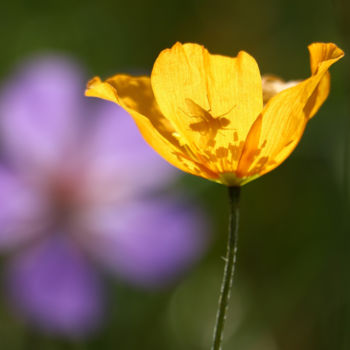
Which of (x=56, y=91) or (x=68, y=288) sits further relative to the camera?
(x=56, y=91)

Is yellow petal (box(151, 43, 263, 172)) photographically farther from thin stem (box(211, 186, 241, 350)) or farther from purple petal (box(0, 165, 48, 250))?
purple petal (box(0, 165, 48, 250))

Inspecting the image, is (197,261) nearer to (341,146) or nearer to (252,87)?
(341,146)

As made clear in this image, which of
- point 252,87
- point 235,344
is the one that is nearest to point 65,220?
point 235,344

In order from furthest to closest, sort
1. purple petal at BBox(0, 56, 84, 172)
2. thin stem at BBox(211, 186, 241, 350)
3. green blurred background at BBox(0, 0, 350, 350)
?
purple petal at BBox(0, 56, 84, 172), green blurred background at BBox(0, 0, 350, 350), thin stem at BBox(211, 186, 241, 350)

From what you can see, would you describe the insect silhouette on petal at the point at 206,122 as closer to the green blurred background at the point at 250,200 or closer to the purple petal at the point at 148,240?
the green blurred background at the point at 250,200

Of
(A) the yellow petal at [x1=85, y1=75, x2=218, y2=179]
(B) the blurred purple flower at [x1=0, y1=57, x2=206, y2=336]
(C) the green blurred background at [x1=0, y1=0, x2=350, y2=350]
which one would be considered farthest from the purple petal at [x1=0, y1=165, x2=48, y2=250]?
(A) the yellow petal at [x1=85, y1=75, x2=218, y2=179]

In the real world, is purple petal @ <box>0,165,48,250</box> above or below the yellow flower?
below

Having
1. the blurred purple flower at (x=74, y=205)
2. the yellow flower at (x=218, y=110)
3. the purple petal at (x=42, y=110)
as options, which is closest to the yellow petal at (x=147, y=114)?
the yellow flower at (x=218, y=110)
